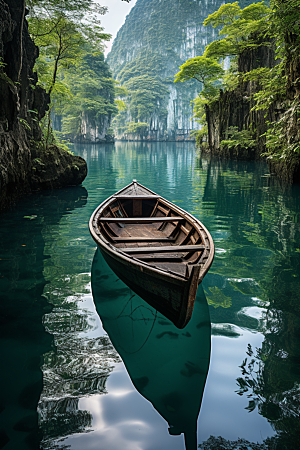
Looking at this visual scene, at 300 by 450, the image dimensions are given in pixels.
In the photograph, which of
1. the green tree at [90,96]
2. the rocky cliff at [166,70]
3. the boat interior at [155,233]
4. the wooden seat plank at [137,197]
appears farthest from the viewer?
the rocky cliff at [166,70]

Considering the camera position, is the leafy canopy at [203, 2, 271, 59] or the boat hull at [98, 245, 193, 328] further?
the leafy canopy at [203, 2, 271, 59]

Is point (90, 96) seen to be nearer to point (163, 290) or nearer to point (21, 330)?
point (21, 330)

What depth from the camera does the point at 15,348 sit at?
2822 millimetres

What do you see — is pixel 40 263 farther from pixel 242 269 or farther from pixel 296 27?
pixel 296 27

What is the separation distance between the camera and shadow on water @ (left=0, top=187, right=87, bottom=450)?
208 cm

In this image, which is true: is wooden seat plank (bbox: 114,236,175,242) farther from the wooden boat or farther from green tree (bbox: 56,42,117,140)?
green tree (bbox: 56,42,117,140)

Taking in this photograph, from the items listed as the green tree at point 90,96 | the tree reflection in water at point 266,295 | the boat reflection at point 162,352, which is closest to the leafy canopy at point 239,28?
the tree reflection in water at point 266,295

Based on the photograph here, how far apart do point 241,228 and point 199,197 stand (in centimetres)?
345

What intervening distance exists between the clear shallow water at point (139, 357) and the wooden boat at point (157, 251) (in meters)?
0.49

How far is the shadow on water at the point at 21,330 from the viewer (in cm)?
208

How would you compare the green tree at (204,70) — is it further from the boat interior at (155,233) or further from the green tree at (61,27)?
the boat interior at (155,233)

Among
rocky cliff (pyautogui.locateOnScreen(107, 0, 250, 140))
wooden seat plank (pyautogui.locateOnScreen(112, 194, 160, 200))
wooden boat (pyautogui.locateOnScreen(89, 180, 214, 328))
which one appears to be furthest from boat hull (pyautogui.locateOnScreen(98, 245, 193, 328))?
rocky cliff (pyautogui.locateOnScreen(107, 0, 250, 140))

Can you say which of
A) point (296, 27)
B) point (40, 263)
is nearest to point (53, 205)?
point (40, 263)

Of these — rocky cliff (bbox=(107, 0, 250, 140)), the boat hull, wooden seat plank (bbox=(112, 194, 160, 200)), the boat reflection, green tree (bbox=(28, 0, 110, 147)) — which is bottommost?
the boat reflection
